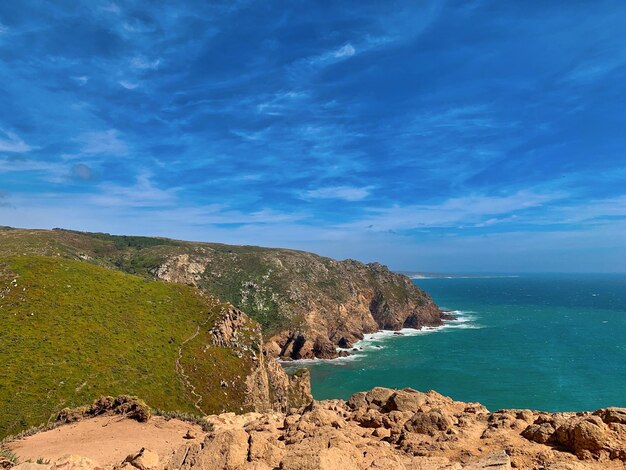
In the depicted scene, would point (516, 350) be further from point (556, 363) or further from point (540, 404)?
point (540, 404)

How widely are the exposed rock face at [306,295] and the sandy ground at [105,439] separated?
96.8m

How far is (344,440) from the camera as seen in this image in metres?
13.1

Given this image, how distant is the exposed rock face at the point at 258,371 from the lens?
204ft

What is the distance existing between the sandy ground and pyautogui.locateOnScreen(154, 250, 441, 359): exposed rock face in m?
96.8

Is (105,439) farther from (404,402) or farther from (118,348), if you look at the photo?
(118,348)

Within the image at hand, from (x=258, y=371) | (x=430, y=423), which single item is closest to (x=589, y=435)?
(x=430, y=423)

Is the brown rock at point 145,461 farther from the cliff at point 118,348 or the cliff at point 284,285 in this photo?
the cliff at point 284,285

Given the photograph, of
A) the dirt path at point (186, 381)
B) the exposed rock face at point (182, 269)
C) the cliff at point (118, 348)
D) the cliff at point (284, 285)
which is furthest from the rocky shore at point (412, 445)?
the exposed rock face at point (182, 269)

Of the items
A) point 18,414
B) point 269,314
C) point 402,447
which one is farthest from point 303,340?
point 402,447

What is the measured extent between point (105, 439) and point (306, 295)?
418 ft

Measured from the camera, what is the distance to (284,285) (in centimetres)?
15362

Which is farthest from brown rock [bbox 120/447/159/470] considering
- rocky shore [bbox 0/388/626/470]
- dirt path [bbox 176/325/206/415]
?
dirt path [bbox 176/325/206/415]

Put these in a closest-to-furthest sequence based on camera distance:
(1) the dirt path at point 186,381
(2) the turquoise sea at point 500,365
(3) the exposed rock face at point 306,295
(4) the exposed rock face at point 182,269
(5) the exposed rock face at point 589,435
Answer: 1. (5) the exposed rock face at point 589,435
2. (1) the dirt path at point 186,381
3. (2) the turquoise sea at point 500,365
4. (3) the exposed rock face at point 306,295
5. (4) the exposed rock face at point 182,269

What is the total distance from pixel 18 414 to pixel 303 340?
90.1 meters
